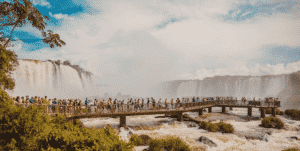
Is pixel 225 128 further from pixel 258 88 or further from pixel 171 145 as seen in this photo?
pixel 258 88

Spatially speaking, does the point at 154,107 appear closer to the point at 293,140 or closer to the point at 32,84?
the point at 293,140

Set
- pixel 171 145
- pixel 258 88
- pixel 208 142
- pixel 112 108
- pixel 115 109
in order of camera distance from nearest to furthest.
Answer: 1. pixel 171 145
2. pixel 208 142
3. pixel 112 108
4. pixel 115 109
5. pixel 258 88

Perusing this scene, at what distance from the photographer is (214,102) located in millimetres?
32500

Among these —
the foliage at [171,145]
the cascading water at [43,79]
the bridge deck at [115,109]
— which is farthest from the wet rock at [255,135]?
the cascading water at [43,79]

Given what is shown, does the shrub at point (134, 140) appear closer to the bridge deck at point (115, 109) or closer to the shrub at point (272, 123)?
the bridge deck at point (115, 109)

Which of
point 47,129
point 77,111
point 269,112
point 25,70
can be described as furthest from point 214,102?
point 25,70

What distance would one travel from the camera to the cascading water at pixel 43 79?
45.7 meters

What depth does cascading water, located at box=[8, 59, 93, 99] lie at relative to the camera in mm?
45719

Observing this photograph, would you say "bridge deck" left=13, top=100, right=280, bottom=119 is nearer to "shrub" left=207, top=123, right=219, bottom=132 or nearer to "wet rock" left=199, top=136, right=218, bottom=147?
"shrub" left=207, top=123, right=219, bottom=132

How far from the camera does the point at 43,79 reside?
5203 centimetres

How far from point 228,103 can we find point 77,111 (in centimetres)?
3071

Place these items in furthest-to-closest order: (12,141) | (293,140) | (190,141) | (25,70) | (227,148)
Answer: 1. (25,70)
2. (293,140)
3. (190,141)
4. (227,148)
5. (12,141)

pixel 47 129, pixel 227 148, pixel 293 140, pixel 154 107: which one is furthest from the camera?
pixel 154 107

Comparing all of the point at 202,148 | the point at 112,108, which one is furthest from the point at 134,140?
the point at 112,108
